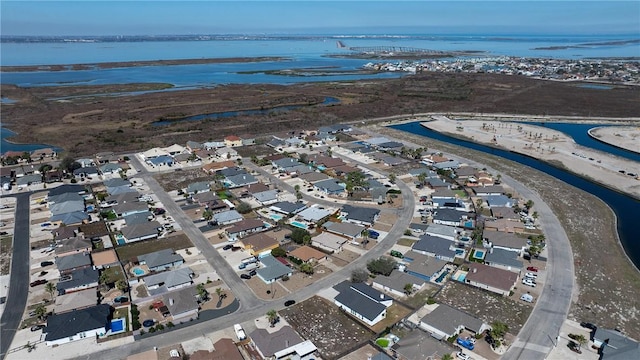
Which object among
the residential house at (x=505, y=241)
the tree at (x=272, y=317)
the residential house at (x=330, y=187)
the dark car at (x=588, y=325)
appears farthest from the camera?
Answer: the residential house at (x=330, y=187)

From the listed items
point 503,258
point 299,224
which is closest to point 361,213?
point 299,224

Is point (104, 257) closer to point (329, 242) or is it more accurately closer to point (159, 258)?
point (159, 258)

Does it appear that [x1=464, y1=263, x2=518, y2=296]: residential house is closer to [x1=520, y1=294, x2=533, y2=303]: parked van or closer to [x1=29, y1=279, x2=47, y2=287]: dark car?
[x1=520, y1=294, x2=533, y2=303]: parked van

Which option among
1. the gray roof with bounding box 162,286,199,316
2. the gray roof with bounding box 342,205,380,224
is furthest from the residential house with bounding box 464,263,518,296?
the gray roof with bounding box 162,286,199,316

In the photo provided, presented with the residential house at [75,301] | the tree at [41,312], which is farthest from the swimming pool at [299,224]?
the tree at [41,312]

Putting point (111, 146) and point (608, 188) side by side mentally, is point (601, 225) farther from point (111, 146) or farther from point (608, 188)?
point (111, 146)

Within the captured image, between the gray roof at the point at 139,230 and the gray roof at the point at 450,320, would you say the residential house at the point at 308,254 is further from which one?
the gray roof at the point at 139,230
